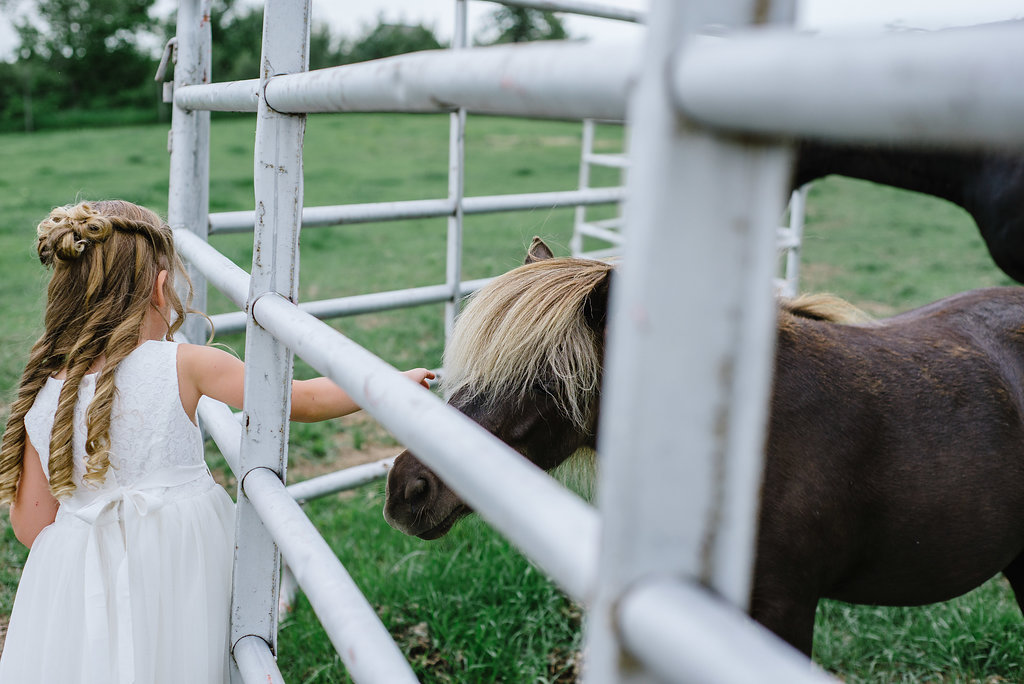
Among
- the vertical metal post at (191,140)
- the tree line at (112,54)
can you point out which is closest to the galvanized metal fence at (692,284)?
the vertical metal post at (191,140)

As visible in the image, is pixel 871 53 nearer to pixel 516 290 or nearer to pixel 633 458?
pixel 633 458

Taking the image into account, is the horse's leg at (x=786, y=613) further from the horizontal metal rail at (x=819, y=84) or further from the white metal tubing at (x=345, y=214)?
the white metal tubing at (x=345, y=214)

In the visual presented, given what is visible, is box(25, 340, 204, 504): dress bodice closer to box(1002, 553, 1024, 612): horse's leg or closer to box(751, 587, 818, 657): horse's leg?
box(751, 587, 818, 657): horse's leg

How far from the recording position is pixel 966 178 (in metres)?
1.92

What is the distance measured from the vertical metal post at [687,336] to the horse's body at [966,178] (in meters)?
1.14

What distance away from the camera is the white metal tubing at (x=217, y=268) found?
1329mm

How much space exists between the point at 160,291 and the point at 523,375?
2.28 feet

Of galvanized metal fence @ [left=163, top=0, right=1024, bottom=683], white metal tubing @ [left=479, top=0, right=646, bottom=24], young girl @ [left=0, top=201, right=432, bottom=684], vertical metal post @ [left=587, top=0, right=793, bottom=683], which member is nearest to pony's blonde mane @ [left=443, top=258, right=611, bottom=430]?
young girl @ [left=0, top=201, right=432, bottom=684]

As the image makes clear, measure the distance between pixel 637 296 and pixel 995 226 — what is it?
1.71 metres

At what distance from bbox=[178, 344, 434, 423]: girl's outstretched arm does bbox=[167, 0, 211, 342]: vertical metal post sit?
0.54m

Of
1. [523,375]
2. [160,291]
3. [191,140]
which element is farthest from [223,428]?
[191,140]

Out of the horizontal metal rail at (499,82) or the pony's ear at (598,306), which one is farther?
the pony's ear at (598,306)

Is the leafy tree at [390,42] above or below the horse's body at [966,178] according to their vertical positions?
above

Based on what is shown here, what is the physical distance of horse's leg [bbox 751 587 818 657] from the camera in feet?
4.39
